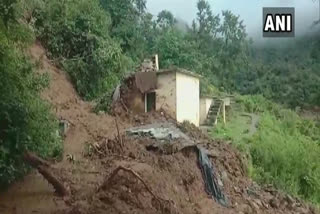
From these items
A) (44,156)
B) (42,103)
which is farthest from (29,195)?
(42,103)

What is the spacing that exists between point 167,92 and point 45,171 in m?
6.45

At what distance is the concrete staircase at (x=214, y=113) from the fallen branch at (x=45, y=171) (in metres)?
8.27

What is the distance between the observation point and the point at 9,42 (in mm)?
8305

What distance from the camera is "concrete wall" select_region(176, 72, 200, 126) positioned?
14.7 meters

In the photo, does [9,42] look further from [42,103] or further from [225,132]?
[225,132]

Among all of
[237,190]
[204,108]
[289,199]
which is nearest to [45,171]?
[237,190]

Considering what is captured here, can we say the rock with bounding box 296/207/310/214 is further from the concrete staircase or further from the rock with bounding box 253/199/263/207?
the concrete staircase

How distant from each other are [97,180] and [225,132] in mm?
6872

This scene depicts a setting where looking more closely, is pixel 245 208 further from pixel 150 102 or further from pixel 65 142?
pixel 150 102

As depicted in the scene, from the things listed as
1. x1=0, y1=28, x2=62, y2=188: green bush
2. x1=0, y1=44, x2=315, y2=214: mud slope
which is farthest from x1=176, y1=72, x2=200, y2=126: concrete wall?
x1=0, y1=28, x2=62, y2=188: green bush

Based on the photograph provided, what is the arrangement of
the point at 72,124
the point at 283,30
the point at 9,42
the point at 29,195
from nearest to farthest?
1. the point at 283,30
2. the point at 9,42
3. the point at 29,195
4. the point at 72,124

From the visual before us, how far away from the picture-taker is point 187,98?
15242 mm

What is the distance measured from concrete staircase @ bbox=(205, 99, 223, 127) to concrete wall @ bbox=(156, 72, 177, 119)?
2.35m

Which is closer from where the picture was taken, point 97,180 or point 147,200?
point 147,200
